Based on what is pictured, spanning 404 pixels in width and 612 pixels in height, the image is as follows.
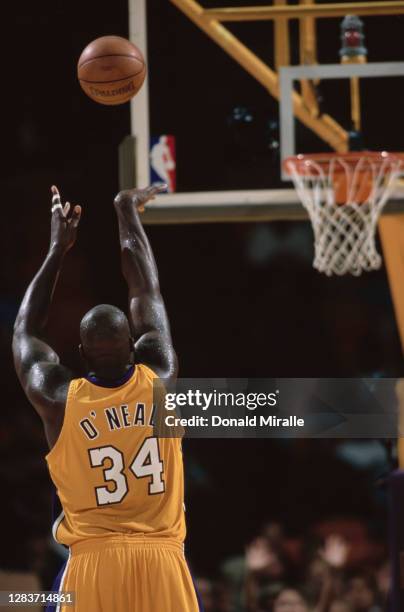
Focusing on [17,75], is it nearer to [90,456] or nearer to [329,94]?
[329,94]

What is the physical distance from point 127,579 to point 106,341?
0.79 metres

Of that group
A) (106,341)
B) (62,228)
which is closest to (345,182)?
(62,228)

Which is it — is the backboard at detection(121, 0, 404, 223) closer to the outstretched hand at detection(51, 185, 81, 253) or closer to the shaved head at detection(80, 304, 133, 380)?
→ the outstretched hand at detection(51, 185, 81, 253)

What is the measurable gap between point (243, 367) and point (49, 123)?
2514mm

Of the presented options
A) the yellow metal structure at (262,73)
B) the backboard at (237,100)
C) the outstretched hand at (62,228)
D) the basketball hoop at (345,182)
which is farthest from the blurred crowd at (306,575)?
the outstretched hand at (62,228)

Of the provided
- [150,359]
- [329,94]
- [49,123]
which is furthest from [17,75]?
[150,359]

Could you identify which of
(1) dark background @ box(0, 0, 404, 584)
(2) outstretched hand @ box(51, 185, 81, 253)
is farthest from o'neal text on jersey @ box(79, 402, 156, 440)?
(1) dark background @ box(0, 0, 404, 584)

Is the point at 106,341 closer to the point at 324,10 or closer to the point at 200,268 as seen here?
the point at 324,10

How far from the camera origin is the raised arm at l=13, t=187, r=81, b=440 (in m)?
3.80

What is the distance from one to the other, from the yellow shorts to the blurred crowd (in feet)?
11.5

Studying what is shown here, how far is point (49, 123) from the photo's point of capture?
30.2 feet

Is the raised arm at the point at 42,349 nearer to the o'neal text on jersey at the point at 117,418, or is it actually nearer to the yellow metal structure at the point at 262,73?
the o'neal text on jersey at the point at 117,418

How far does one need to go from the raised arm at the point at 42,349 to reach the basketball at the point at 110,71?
4.86 ft

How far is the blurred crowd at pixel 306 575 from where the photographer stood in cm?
736
